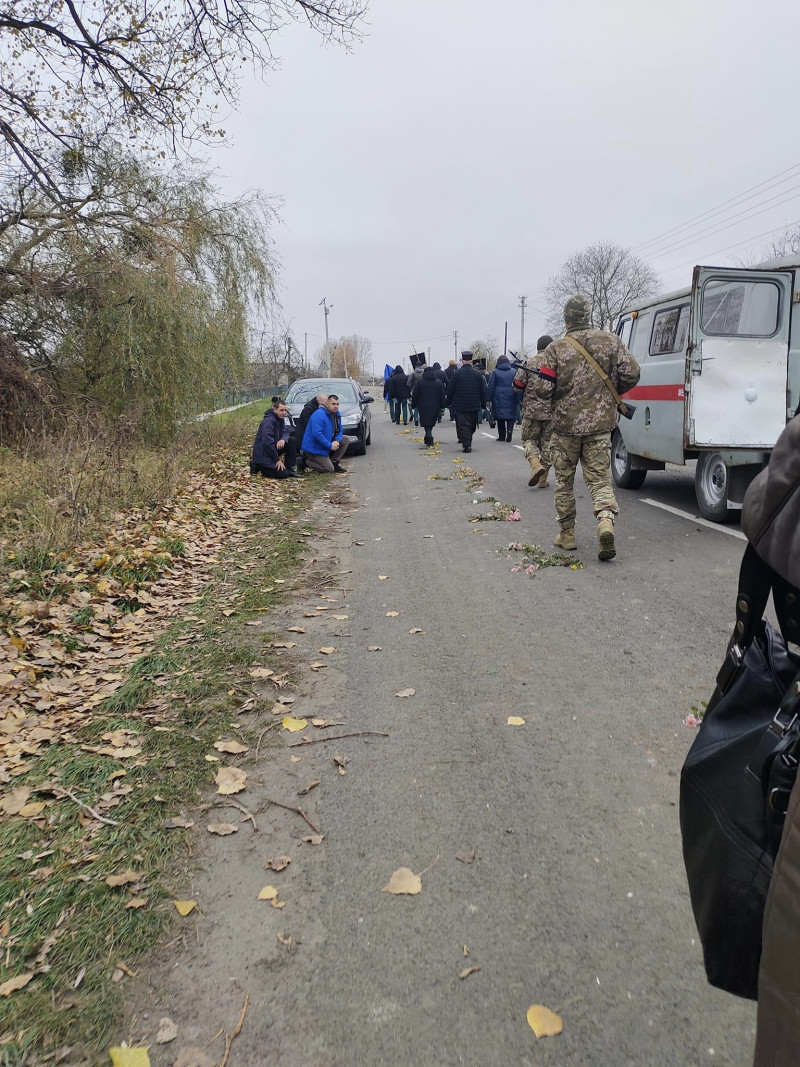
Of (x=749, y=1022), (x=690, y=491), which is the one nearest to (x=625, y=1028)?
(x=749, y=1022)

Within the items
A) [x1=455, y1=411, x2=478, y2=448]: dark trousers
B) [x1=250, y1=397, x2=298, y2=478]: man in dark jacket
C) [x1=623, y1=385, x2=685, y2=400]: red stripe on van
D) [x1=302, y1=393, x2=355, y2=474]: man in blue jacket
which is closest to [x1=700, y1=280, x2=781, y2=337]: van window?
[x1=623, y1=385, x2=685, y2=400]: red stripe on van

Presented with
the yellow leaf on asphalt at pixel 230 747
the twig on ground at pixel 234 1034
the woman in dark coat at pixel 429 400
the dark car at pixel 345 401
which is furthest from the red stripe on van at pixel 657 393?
the woman in dark coat at pixel 429 400

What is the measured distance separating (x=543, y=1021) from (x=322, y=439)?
12.4m

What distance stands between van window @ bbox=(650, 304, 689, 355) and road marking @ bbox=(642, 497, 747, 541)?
184 cm

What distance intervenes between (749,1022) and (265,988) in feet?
4.41

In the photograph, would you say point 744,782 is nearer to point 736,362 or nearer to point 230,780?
point 230,780

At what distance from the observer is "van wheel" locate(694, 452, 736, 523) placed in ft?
26.3

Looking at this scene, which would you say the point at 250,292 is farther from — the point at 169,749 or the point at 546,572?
the point at 169,749

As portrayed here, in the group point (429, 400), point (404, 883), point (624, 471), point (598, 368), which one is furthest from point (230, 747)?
point (429, 400)

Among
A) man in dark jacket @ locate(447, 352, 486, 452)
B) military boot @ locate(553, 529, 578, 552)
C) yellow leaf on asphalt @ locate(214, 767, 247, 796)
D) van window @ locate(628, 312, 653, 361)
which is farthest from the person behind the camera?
man in dark jacket @ locate(447, 352, 486, 452)

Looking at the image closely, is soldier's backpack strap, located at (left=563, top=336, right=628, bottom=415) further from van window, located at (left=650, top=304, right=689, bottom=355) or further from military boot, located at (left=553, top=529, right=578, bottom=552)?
van window, located at (left=650, top=304, right=689, bottom=355)

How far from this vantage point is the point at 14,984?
224 centimetres

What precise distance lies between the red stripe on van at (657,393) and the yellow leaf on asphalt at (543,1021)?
279 inches

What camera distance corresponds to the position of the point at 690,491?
1042 centimetres
